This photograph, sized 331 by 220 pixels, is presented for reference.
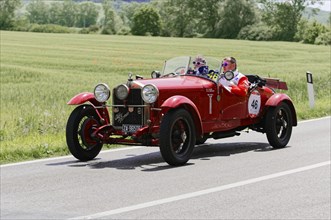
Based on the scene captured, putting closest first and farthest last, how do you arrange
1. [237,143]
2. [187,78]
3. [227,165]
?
[227,165] < [187,78] < [237,143]

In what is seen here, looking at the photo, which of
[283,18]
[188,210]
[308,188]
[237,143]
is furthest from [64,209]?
[283,18]

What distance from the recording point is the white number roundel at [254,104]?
1181 cm

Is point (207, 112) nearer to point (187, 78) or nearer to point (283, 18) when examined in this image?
point (187, 78)

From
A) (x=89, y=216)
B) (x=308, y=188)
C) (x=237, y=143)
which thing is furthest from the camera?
(x=237, y=143)

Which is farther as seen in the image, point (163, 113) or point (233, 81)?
point (233, 81)

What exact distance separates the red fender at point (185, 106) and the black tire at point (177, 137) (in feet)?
0.36

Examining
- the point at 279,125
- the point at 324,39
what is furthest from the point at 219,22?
the point at 279,125

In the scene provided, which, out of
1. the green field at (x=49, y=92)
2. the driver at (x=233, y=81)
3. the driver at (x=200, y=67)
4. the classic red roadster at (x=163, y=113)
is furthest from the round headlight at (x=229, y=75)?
the green field at (x=49, y=92)

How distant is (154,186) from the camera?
28.1 feet

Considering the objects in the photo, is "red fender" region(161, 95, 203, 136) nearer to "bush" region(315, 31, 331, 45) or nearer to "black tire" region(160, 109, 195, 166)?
"black tire" region(160, 109, 195, 166)

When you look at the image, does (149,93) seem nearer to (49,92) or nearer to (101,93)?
(101,93)

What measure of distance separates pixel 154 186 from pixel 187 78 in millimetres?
2765

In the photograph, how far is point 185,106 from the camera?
1019 centimetres

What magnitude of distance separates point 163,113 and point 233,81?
5.97ft
